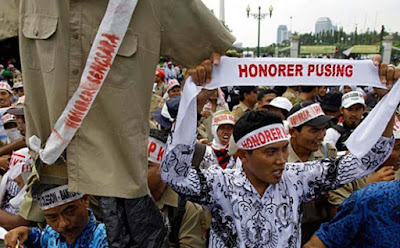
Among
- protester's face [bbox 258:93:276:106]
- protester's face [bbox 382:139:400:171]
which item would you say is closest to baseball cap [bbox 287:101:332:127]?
protester's face [bbox 382:139:400:171]

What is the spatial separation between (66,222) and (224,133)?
2606 mm

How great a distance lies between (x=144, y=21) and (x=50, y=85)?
1.49 feet

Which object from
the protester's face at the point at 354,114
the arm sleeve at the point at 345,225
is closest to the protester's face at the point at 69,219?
the arm sleeve at the point at 345,225

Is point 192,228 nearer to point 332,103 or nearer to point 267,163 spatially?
point 267,163

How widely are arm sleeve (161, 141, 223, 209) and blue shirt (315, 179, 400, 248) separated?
2.50ft

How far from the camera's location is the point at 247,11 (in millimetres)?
25422

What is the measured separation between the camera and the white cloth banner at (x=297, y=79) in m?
1.84

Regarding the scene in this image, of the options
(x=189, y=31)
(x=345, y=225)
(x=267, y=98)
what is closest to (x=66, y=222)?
(x=189, y=31)

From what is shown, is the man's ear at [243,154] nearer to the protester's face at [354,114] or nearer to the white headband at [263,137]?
the white headband at [263,137]

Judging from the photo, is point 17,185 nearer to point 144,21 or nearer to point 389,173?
point 144,21

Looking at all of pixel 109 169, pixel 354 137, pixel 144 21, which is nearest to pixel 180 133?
pixel 109 169

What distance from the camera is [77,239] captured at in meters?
2.17

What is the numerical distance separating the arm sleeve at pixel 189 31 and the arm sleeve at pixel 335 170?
97 cm

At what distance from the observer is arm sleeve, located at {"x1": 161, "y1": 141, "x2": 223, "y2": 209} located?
1960 millimetres
